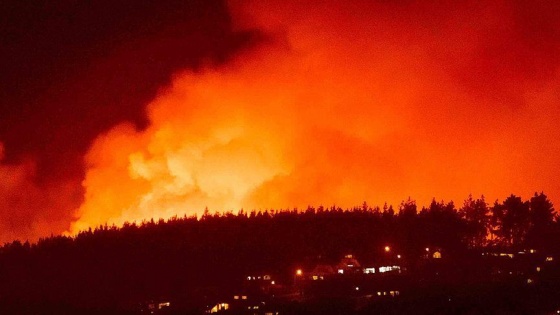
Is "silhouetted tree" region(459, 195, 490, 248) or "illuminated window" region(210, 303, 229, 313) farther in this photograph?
"silhouetted tree" region(459, 195, 490, 248)

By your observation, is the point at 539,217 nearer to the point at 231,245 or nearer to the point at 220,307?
the point at 231,245

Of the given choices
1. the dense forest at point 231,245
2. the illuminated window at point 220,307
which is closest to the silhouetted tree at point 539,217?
the dense forest at point 231,245

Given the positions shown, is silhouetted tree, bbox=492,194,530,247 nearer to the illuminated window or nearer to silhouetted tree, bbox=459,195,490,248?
silhouetted tree, bbox=459,195,490,248

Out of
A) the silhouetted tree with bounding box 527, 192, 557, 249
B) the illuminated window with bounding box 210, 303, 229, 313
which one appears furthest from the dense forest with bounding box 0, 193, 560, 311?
the illuminated window with bounding box 210, 303, 229, 313

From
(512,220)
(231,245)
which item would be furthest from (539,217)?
(231,245)

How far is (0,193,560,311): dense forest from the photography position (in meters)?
63.1

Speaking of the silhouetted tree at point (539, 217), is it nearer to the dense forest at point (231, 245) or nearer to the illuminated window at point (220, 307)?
the dense forest at point (231, 245)

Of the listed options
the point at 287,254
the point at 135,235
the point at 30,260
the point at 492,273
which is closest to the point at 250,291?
the point at 287,254

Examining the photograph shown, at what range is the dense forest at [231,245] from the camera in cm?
6306

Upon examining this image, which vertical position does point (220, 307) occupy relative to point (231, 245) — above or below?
below

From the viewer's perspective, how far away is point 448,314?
41531 millimetres

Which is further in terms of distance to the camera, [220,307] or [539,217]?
[539,217]

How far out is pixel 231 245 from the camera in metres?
66.6

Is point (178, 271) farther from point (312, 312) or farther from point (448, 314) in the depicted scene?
point (448, 314)
